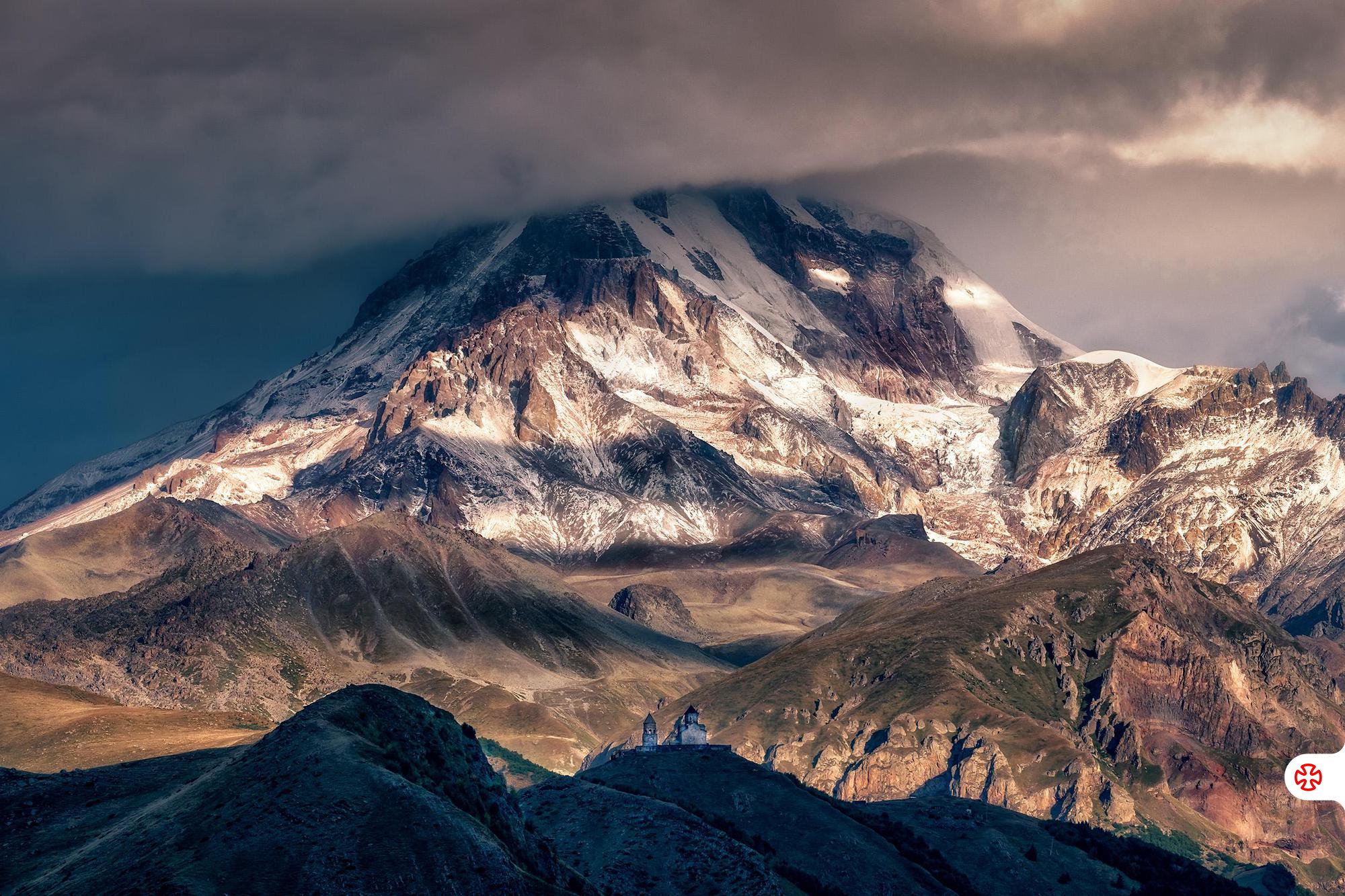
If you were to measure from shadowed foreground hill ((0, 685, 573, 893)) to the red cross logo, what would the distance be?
9331cm

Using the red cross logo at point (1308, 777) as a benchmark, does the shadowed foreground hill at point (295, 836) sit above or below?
below

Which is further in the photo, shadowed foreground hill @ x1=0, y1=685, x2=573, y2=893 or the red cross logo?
shadowed foreground hill @ x1=0, y1=685, x2=573, y2=893

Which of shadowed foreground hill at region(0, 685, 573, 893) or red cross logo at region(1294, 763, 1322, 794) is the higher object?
red cross logo at region(1294, 763, 1322, 794)

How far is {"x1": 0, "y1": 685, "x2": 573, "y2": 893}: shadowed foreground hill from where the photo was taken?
163 meters

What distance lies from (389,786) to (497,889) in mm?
13826

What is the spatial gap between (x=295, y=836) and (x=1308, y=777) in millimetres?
100507

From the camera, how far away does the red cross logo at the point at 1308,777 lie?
9056 centimetres

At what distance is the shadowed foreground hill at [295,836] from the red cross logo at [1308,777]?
93314 mm

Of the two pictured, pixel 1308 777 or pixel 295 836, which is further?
pixel 295 836

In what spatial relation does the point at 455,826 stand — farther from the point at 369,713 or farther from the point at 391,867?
the point at 369,713

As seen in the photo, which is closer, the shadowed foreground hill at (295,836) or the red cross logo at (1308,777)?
the red cross logo at (1308,777)

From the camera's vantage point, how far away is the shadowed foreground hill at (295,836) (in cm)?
16312

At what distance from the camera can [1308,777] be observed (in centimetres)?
9138

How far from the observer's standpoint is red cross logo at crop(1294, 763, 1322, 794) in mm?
90562
